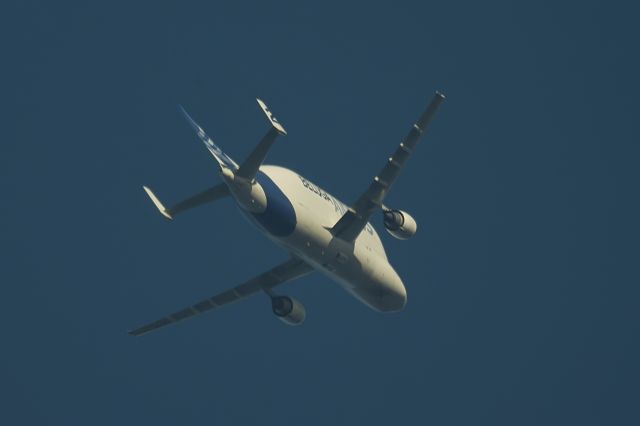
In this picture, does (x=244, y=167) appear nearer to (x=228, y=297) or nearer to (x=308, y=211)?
(x=308, y=211)

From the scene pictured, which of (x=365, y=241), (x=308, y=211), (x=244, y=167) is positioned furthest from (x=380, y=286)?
(x=244, y=167)

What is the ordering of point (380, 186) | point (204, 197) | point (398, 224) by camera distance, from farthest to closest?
point (398, 224) → point (380, 186) → point (204, 197)

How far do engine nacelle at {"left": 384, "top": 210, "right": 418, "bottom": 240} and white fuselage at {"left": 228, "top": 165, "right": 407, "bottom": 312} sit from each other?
1.66 m

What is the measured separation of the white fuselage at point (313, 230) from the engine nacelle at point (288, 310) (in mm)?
2976

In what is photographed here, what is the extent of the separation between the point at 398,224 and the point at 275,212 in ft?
26.9

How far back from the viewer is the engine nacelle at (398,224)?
75.2 meters

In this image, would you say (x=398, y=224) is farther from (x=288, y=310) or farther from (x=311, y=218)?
(x=288, y=310)

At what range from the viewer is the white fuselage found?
2744 inches

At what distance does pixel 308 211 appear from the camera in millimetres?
71375

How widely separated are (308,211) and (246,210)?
322cm

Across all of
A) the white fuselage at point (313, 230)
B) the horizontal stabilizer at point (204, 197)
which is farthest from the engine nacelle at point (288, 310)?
the horizontal stabilizer at point (204, 197)

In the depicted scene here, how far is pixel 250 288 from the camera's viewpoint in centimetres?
8025

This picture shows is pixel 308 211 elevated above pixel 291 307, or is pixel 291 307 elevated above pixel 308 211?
pixel 308 211

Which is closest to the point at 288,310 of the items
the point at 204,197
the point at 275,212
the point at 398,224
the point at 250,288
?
the point at 250,288
